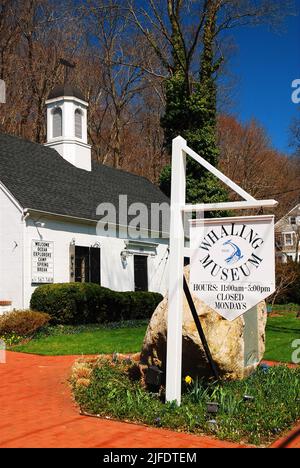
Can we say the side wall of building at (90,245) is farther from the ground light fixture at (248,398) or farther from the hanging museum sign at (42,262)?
the ground light fixture at (248,398)

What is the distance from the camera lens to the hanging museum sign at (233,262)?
655cm

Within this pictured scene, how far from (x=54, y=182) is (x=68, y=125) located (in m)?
3.99

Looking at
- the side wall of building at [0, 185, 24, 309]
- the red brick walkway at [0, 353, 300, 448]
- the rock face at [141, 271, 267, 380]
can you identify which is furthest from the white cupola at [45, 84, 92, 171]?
the rock face at [141, 271, 267, 380]

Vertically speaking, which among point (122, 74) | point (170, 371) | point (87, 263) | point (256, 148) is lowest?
point (170, 371)

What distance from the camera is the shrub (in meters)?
13.4

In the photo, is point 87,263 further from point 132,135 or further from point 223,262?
point 132,135

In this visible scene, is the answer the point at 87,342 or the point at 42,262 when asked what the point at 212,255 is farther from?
the point at 42,262

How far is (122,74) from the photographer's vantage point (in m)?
38.0

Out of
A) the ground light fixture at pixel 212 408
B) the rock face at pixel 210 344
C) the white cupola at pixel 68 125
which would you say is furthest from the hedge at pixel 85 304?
the ground light fixture at pixel 212 408

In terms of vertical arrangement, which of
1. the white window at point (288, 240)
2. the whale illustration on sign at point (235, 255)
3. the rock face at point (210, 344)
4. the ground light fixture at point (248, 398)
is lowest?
the ground light fixture at point (248, 398)

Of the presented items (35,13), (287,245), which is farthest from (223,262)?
(287,245)

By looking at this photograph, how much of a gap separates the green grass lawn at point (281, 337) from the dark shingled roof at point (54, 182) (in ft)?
22.5

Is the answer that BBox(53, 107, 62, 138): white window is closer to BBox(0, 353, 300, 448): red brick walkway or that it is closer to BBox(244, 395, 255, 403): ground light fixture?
BBox(0, 353, 300, 448): red brick walkway
